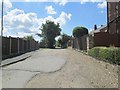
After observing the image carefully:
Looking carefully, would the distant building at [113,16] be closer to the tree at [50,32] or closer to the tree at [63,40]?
the tree at [50,32]

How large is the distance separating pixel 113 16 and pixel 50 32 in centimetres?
5406

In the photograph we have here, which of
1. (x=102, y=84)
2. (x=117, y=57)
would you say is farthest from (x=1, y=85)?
(x=117, y=57)

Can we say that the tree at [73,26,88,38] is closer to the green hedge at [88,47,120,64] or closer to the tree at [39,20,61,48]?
the tree at [39,20,61,48]

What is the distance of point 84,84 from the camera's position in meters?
10.2

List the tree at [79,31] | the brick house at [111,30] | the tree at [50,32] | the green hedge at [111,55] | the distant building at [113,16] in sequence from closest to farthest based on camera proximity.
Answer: the green hedge at [111,55] → the brick house at [111,30] → the distant building at [113,16] → the tree at [79,31] → the tree at [50,32]

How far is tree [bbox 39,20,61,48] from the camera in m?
83.7

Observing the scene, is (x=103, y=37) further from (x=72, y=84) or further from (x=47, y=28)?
(x=47, y=28)

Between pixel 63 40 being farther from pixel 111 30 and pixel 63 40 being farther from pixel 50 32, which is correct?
pixel 111 30

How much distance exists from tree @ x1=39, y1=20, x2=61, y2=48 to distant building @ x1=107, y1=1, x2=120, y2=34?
5002cm

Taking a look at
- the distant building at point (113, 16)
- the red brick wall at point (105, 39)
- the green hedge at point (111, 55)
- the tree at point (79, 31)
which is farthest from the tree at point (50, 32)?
the green hedge at point (111, 55)

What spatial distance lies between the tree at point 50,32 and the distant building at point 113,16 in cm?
5002

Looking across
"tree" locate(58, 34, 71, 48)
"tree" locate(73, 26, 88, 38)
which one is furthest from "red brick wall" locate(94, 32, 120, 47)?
"tree" locate(58, 34, 71, 48)

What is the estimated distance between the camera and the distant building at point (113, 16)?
30.4m

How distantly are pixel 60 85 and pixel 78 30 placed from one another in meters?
70.6
